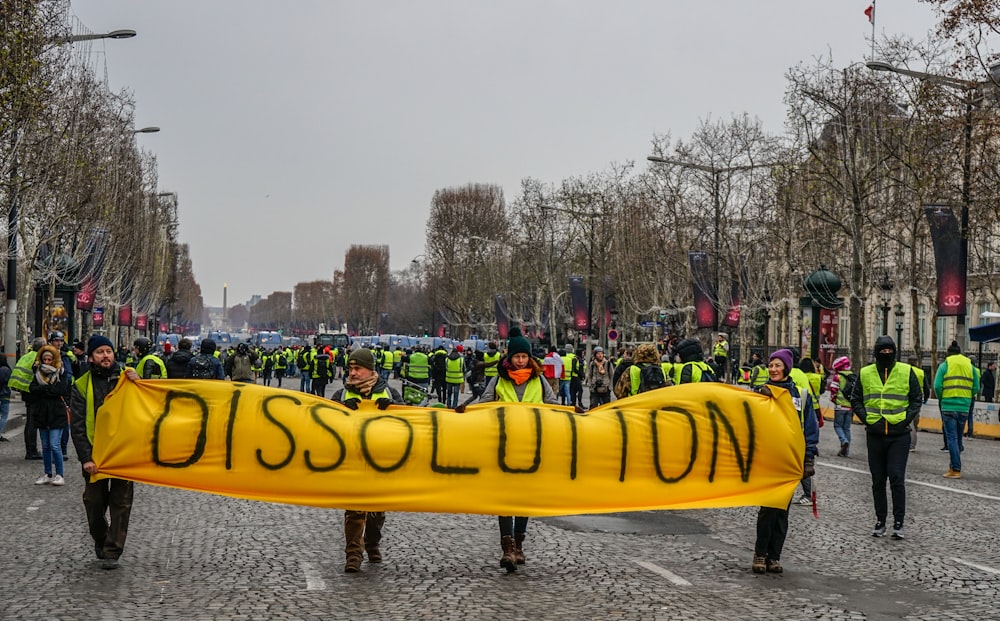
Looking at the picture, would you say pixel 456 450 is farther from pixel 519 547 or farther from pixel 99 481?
pixel 99 481

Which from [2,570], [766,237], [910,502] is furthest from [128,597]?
[766,237]

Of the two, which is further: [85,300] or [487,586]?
[85,300]

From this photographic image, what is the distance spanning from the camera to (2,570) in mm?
9102

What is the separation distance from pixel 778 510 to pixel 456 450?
7.67 ft

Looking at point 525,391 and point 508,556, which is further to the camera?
point 525,391

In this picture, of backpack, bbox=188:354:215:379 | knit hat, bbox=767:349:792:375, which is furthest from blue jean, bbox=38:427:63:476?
knit hat, bbox=767:349:792:375

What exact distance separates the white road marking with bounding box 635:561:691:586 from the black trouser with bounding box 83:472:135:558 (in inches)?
146

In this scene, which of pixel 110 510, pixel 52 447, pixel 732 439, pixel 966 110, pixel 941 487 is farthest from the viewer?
pixel 966 110

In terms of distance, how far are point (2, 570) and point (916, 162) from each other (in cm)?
2870

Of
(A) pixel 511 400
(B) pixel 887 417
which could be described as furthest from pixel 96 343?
(B) pixel 887 417

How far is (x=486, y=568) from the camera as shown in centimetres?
938

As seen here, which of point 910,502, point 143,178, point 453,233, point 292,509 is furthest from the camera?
point 453,233

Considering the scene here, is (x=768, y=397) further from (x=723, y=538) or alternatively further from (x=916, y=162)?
(x=916, y=162)

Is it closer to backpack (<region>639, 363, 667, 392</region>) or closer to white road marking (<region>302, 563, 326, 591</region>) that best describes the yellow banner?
white road marking (<region>302, 563, 326, 591</region>)
